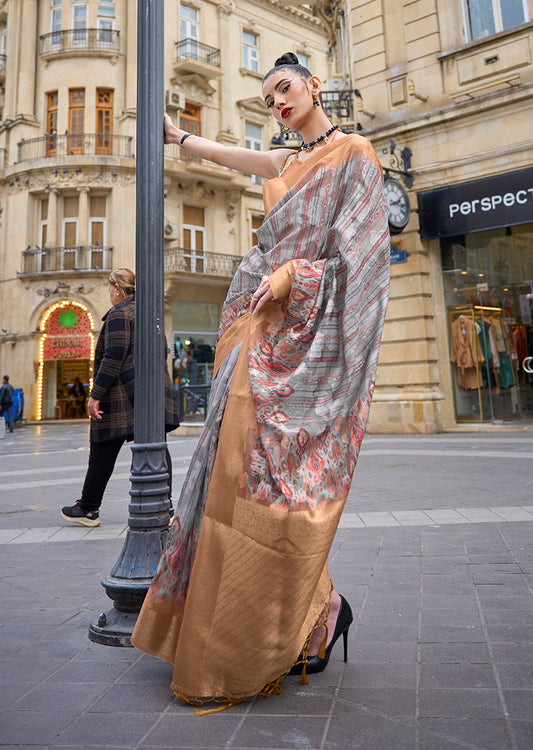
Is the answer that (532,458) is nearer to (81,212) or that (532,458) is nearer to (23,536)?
(23,536)

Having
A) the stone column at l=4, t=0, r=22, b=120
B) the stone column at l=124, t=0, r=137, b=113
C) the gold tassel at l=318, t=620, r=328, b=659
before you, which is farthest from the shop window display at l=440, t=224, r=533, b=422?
the stone column at l=4, t=0, r=22, b=120

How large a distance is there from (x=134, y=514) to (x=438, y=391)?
10.7 metres

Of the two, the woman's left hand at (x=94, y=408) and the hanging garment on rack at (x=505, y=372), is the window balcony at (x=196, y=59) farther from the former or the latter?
the woman's left hand at (x=94, y=408)

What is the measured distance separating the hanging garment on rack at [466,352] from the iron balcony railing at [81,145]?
18347 mm

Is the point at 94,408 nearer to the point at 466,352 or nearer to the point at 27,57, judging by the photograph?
the point at 466,352

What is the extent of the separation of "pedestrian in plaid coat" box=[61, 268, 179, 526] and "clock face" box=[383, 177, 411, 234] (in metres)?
8.87

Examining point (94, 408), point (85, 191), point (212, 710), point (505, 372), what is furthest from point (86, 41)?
point (212, 710)

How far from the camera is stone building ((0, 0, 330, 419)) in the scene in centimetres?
2570

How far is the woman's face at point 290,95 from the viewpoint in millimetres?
2211

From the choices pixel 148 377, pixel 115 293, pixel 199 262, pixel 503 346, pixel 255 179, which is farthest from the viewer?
pixel 255 179

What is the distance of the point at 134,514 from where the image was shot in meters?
2.56

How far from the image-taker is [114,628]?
2.44 meters

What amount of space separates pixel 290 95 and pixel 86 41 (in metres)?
28.4

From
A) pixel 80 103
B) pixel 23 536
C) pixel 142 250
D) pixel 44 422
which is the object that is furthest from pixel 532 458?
pixel 80 103
